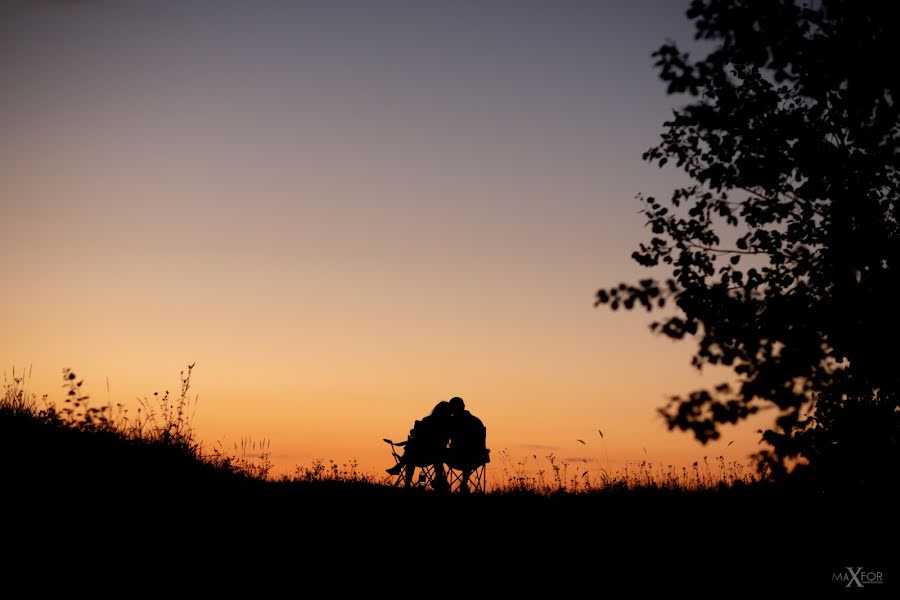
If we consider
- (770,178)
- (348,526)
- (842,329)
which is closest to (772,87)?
(770,178)

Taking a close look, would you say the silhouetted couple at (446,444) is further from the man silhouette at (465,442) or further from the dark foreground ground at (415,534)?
the dark foreground ground at (415,534)

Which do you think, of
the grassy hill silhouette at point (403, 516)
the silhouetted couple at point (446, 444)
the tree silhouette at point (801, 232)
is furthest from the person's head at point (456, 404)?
the tree silhouette at point (801, 232)

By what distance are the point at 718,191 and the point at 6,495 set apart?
8022 millimetres

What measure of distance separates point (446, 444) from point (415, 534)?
6.08 meters

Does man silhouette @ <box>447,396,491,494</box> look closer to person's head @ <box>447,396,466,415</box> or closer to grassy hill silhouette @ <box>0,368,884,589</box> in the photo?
person's head @ <box>447,396,466,415</box>

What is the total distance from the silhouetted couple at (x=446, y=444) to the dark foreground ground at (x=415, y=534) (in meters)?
3.51

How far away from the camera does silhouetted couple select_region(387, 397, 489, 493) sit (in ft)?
44.1

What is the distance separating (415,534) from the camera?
25.5 feet

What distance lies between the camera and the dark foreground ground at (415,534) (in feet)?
19.6

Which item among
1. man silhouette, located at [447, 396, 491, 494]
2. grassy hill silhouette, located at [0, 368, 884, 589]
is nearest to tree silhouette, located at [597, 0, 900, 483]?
grassy hill silhouette, located at [0, 368, 884, 589]

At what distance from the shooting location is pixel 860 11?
6070 millimetres

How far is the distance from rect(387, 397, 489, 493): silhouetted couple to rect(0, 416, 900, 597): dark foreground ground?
3.51 m

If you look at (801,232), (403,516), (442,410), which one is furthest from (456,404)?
(801,232)

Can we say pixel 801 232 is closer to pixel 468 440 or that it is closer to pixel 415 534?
pixel 415 534
